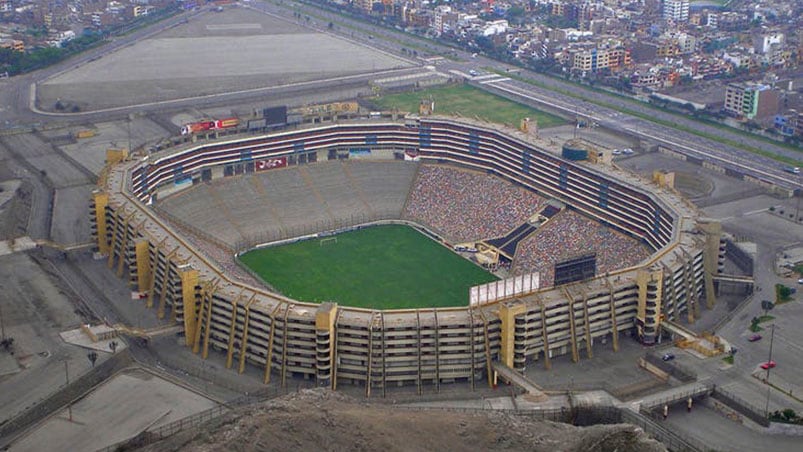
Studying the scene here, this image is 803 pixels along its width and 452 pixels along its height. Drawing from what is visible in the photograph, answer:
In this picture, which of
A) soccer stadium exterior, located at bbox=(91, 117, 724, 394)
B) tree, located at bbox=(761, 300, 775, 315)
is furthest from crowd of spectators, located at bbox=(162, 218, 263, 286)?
tree, located at bbox=(761, 300, 775, 315)

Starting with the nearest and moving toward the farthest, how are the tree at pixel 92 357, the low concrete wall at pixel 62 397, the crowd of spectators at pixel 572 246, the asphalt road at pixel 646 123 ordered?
1. the low concrete wall at pixel 62 397
2. the tree at pixel 92 357
3. the crowd of spectators at pixel 572 246
4. the asphalt road at pixel 646 123

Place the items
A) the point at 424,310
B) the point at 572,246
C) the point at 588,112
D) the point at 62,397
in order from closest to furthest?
the point at 62,397
the point at 424,310
the point at 572,246
the point at 588,112

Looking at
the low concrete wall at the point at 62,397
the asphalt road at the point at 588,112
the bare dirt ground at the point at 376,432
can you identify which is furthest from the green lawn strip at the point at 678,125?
the low concrete wall at the point at 62,397

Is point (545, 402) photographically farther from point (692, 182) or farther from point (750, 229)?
point (692, 182)

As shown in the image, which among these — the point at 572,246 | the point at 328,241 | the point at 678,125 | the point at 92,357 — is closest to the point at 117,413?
the point at 92,357

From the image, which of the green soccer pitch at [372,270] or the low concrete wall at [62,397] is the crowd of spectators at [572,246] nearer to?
the green soccer pitch at [372,270]

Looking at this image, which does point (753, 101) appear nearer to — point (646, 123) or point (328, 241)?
point (646, 123)
